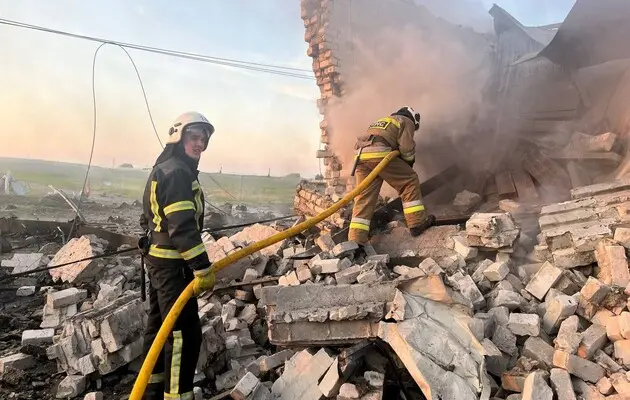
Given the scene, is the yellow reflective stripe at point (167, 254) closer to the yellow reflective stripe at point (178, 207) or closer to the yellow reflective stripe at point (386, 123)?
the yellow reflective stripe at point (178, 207)

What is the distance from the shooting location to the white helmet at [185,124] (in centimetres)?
344

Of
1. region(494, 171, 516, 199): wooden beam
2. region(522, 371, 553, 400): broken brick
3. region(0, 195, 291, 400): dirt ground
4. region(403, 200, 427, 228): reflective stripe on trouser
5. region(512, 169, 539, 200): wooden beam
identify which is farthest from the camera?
region(494, 171, 516, 199): wooden beam

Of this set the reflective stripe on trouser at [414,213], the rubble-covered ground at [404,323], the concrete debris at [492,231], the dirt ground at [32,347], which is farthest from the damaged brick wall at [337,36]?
the dirt ground at [32,347]

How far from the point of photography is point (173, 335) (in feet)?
10.4

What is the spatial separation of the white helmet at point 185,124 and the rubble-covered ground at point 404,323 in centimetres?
143

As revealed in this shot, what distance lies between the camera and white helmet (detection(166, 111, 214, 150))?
3436 mm

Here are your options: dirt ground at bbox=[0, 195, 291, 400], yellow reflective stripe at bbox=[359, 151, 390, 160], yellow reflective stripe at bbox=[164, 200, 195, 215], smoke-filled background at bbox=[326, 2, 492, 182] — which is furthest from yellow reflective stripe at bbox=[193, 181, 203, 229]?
smoke-filled background at bbox=[326, 2, 492, 182]

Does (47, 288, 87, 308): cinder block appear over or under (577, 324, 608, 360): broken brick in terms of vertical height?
under


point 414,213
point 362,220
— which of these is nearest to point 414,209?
point 414,213

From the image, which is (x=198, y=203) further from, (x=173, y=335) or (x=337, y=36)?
(x=337, y=36)

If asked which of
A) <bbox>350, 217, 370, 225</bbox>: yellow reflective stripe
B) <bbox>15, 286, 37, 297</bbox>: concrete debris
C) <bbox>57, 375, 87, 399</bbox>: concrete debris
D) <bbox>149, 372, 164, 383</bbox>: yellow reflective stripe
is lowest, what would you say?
<bbox>57, 375, 87, 399</bbox>: concrete debris

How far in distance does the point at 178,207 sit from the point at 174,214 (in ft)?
0.20

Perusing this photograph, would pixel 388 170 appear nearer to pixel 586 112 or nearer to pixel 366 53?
pixel 366 53

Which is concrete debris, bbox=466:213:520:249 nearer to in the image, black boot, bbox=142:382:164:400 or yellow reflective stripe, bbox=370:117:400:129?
yellow reflective stripe, bbox=370:117:400:129
